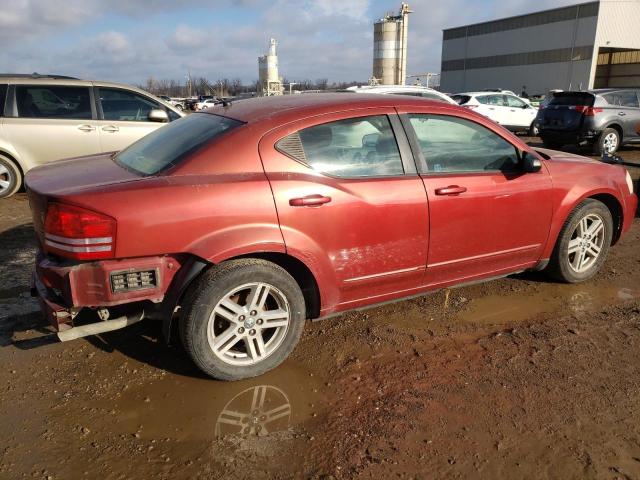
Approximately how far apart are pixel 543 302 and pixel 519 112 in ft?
47.9

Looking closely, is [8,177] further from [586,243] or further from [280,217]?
[586,243]

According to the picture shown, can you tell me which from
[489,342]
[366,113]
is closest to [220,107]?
[366,113]

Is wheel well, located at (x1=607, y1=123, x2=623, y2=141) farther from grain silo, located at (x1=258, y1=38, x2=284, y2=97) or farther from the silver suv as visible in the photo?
grain silo, located at (x1=258, y1=38, x2=284, y2=97)

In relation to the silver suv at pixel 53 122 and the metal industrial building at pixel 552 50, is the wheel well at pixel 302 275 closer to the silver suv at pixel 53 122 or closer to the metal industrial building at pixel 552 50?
the silver suv at pixel 53 122

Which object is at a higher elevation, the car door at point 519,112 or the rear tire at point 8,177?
the car door at point 519,112

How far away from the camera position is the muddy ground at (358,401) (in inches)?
92.7

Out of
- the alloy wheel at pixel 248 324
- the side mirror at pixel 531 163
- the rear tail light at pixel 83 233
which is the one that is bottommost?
the alloy wheel at pixel 248 324

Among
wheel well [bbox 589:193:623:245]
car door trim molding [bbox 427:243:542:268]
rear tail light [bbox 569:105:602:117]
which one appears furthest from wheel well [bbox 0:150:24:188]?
rear tail light [bbox 569:105:602:117]

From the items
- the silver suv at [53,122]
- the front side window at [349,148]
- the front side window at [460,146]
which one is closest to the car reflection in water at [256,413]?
the front side window at [349,148]

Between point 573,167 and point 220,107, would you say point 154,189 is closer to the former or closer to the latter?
point 220,107

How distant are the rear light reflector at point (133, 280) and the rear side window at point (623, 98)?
12611 mm

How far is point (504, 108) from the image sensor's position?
16672 mm

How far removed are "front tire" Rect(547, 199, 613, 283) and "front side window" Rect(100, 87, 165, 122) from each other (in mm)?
6199

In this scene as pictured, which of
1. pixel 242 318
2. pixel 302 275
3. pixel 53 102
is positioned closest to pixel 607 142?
pixel 302 275
